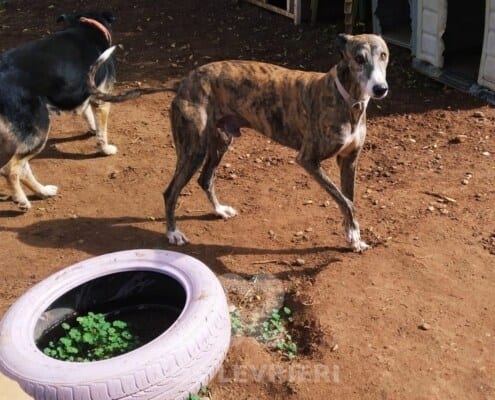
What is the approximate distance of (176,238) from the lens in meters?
4.95

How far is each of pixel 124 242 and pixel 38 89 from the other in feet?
5.45

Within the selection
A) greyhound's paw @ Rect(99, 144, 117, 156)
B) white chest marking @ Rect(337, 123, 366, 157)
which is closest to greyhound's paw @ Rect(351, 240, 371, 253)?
white chest marking @ Rect(337, 123, 366, 157)

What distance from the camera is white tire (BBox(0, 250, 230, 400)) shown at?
9.95ft

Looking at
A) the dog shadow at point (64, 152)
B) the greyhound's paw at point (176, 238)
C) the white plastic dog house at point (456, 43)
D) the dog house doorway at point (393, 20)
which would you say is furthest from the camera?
the dog house doorway at point (393, 20)

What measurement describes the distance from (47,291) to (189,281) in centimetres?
83

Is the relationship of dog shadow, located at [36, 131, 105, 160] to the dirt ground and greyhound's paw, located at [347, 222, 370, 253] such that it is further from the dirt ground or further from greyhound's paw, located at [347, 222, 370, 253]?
greyhound's paw, located at [347, 222, 370, 253]

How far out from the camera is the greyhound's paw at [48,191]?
5785 millimetres

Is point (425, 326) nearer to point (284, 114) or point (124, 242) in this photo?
point (284, 114)

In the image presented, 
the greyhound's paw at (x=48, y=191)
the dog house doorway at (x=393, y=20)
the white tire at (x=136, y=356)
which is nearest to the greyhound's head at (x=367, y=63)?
the white tire at (x=136, y=356)

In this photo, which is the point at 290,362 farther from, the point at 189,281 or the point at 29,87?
the point at 29,87

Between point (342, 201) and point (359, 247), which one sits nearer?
point (342, 201)

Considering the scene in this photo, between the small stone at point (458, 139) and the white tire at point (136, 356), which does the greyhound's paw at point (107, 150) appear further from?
the small stone at point (458, 139)

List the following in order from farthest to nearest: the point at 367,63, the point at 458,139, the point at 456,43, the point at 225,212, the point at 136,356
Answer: the point at 456,43, the point at 458,139, the point at 225,212, the point at 367,63, the point at 136,356

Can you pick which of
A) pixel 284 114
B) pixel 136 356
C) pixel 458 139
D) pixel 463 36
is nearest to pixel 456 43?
pixel 463 36
